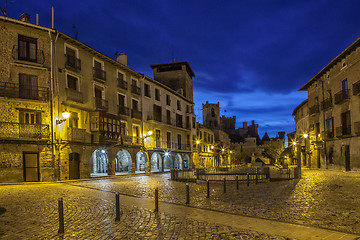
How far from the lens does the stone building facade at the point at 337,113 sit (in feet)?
88.7

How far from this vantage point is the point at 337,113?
3089 cm

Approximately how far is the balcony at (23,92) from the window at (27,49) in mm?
2059

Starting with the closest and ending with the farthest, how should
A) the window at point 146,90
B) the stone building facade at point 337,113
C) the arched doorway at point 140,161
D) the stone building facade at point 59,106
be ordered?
1. the stone building facade at point 59,106
2. the stone building facade at point 337,113
3. the window at point 146,90
4. the arched doorway at point 140,161

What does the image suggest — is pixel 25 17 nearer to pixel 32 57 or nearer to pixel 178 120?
pixel 32 57

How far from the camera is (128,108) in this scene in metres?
29.7

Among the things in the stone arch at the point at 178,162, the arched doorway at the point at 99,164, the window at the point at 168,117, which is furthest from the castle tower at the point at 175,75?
the arched doorway at the point at 99,164

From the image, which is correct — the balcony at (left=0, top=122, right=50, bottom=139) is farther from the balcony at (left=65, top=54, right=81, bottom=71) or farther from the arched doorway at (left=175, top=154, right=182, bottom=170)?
the arched doorway at (left=175, top=154, right=182, bottom=170)

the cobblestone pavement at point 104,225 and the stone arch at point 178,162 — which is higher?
the cobblestone pavement at point 104,225

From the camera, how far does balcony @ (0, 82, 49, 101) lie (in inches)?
767

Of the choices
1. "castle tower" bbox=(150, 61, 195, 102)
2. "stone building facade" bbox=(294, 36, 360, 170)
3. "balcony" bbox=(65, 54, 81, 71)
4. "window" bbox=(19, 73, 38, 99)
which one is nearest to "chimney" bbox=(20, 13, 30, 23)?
"balcony" bbox=(65, 54, 81, 71)

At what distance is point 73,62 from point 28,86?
4136 mm

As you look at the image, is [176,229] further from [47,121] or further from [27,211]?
[47,121]

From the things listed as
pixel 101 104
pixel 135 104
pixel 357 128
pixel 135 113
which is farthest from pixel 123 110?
pixel 357 128

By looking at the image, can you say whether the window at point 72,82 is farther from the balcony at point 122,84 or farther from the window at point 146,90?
the window at point 146,90
